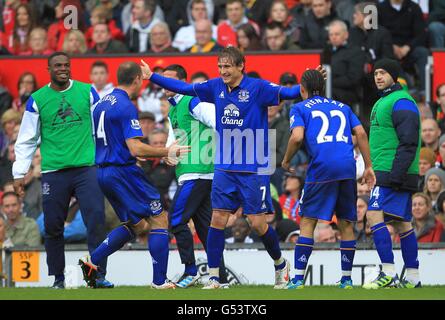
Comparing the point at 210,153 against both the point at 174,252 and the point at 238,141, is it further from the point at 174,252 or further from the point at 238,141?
the point at 174,252

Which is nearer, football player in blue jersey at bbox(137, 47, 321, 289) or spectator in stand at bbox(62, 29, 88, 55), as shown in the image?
football player in blue jersey at bbox(137, 47, 321, 289)

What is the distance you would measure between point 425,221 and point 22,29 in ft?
28.4

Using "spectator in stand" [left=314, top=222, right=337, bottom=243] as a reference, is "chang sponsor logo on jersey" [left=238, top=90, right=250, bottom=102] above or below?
above

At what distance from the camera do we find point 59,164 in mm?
13477

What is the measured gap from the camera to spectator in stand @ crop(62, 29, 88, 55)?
20.1 m

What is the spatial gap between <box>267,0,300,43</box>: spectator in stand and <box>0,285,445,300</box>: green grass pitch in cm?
762

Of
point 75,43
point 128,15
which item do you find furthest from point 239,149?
point 128,15

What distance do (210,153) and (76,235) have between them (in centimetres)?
383

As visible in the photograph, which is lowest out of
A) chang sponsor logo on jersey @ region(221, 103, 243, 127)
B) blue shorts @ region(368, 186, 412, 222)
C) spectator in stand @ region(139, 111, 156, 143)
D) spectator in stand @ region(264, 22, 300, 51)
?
blue shorts @ region(368, 186, 412, 222)

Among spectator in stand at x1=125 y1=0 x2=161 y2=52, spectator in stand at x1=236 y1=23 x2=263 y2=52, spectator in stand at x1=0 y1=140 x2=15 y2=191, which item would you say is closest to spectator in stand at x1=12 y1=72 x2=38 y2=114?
spectator in stand at x1=0 y1=140 x2=15 y2=191

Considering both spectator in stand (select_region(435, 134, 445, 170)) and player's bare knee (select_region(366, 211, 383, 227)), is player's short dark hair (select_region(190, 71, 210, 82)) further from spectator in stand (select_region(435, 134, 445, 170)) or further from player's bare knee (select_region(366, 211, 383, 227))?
player's bare knee (select_region(366, 211, 383, 227))

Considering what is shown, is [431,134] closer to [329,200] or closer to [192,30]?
[192,30]

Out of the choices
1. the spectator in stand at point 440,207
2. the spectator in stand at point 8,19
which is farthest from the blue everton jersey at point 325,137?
the spectator in stand at point 8,19
